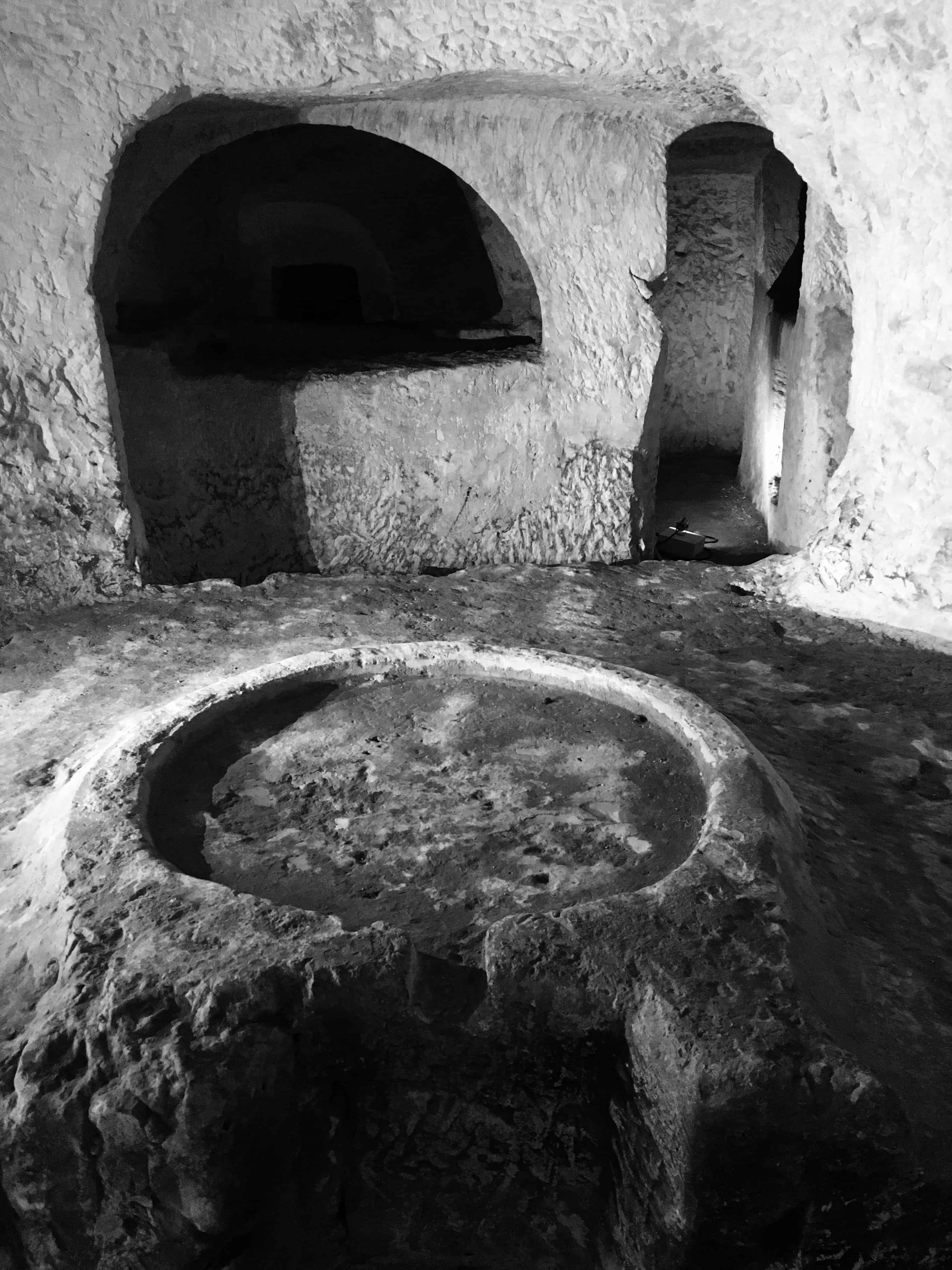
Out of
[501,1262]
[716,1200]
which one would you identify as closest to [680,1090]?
[716,1200]

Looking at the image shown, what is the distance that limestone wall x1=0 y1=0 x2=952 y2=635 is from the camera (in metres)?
3.31

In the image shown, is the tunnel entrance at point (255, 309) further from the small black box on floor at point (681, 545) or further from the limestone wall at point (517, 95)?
the small black box on floor at point (681, 545)

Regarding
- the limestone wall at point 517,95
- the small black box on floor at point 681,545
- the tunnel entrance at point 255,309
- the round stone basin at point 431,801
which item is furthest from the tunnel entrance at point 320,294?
the round stone basin at point 431,801

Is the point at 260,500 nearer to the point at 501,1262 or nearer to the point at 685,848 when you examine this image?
the point at 685,848

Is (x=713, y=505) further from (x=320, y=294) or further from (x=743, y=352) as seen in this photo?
(x=320, y=294)

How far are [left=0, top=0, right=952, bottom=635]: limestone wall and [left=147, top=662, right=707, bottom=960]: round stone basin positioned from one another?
1517mm

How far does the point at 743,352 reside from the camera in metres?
9.37

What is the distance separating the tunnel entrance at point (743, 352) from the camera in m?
5.96

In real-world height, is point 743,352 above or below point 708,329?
below

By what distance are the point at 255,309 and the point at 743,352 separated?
15.2 ft

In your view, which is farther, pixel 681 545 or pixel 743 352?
pixel 743 352

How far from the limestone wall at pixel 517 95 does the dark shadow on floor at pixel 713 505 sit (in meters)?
3.15

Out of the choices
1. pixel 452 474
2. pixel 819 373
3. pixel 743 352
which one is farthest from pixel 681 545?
pixel 743 352

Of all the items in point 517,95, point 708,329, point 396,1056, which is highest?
point 517,95
